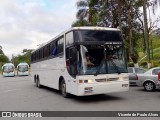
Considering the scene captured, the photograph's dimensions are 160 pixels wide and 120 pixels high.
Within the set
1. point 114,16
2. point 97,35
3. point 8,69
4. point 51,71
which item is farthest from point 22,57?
point 97,35

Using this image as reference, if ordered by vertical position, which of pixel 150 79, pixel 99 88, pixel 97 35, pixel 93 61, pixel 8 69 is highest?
pixel 97 35

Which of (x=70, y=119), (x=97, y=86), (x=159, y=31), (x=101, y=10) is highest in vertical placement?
(x=101, y=10)

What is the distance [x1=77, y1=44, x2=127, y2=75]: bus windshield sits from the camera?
1153cm

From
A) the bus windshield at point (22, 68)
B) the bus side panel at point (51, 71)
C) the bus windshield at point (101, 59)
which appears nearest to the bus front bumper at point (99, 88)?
the bus windshield at point (101, 59)

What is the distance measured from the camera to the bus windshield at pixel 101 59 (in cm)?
1153

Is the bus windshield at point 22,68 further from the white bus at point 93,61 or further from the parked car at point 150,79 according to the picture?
the white bus at point 93,61

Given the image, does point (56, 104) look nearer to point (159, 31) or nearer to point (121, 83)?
point (121, 83)

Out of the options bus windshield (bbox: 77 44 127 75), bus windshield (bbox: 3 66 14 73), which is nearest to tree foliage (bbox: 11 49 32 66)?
bus windshield (bbox: 3 66 14 73)

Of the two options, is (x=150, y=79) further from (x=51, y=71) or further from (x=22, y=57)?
(x=22, y=57)

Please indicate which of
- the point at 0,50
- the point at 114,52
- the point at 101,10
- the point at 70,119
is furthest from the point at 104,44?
the point at 0,50

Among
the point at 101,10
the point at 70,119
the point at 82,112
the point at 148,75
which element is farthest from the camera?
the point at 101,10

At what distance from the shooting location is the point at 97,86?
11.5 meters

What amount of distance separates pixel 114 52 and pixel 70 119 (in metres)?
4.53

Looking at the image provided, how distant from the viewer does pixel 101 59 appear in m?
11.8
